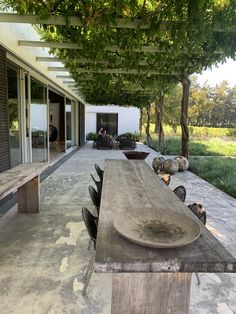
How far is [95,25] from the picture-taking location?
12.3ft

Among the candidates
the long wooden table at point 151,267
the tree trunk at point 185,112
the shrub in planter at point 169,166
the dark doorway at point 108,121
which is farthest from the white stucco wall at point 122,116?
the long wooden table at point 151,267

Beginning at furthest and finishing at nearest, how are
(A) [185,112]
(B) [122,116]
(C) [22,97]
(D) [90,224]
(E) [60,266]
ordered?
(B) [122,116] → (A) [185,112] → (C) [22,97] → (E) [60,266] → (D) [90,224]

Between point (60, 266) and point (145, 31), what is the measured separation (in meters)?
3.28

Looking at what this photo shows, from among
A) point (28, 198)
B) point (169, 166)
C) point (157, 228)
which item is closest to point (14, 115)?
point (28, 198)

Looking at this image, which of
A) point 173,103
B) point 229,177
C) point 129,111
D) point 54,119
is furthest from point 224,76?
point 229,177

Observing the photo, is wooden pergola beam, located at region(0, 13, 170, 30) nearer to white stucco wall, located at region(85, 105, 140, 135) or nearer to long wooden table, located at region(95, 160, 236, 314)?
long wooden table, located at region(95, 160, 236, 314)

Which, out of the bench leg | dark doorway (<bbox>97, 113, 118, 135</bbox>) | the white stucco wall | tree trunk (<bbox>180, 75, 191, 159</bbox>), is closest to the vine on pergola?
tree trunk (<bbox>180, 75, 191, 159</bbox>)

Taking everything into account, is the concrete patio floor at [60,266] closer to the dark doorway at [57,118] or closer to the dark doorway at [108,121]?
the dark doorway at [57,118]

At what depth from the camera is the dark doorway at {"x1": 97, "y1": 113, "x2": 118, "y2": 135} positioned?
21.6 metres

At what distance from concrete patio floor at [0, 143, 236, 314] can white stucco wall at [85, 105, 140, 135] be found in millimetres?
16768

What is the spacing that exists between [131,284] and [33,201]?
9.11ft

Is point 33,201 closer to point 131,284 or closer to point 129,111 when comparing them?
point 131,284

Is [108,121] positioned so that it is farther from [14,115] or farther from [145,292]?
[145,292]

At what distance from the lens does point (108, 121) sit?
21797 mm
